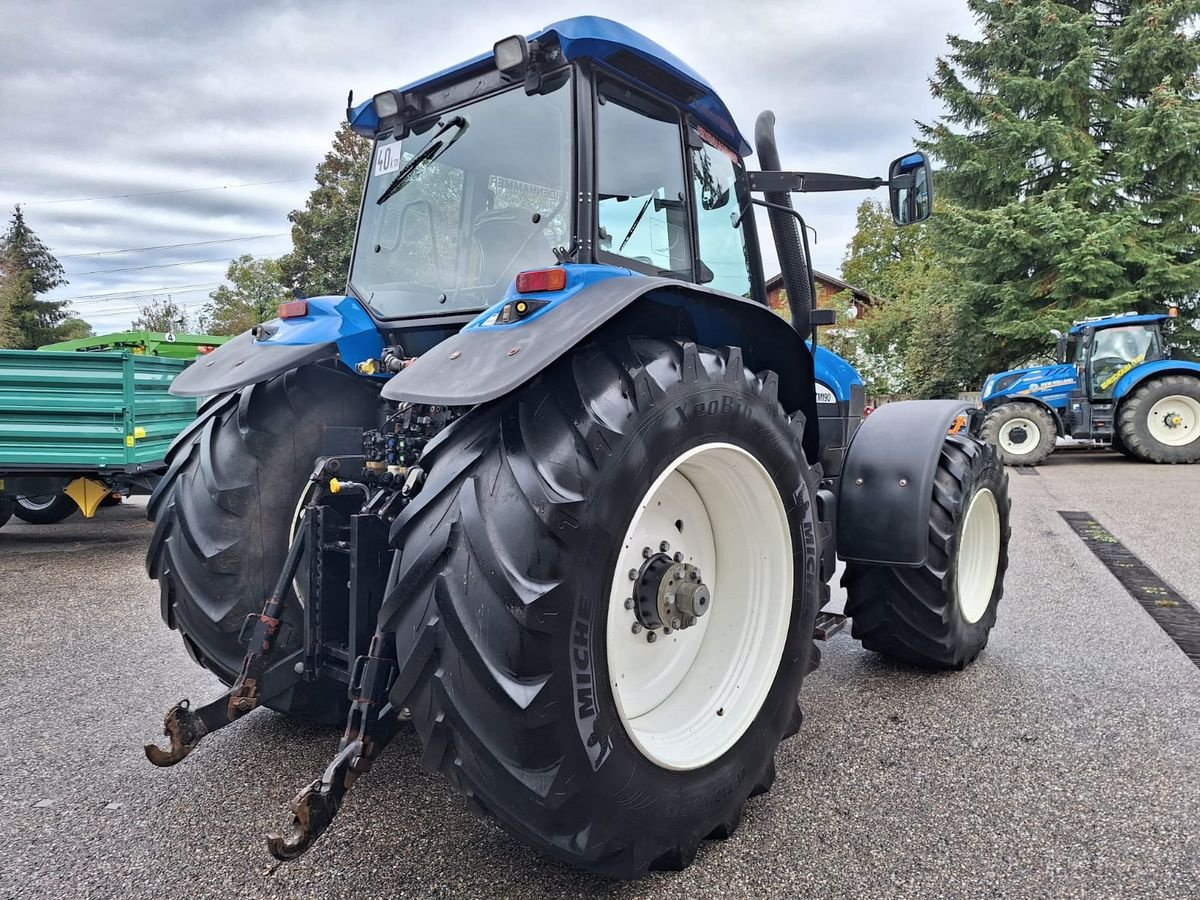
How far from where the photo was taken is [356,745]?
5.85 feet

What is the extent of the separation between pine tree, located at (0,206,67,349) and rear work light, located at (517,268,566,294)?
40961mm

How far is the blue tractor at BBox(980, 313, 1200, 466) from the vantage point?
13.0 meters

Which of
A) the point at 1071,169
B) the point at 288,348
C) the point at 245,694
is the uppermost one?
the point at 1071,169

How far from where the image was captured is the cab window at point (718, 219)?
114 inches

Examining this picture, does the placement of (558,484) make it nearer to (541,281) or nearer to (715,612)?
(541,281)

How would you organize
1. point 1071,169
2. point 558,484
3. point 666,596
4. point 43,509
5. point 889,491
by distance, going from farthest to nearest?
1. point 1071,169
2. point 43,509
3. point 889,491
4. point 666,596
5. point 558,484

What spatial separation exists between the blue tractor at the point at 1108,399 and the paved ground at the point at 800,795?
10377 millimetres

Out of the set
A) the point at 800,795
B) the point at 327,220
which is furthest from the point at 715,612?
the point at 327,220

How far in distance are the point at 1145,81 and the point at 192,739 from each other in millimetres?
23903

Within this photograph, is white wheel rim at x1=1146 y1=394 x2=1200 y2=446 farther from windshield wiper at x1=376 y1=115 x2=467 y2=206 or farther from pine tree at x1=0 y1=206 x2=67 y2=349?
pine tree at x1=0 y1=206 x2=67 y2=349

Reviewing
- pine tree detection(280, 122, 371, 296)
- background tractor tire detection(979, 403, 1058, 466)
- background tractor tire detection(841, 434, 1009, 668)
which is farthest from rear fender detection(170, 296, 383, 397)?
pine tree detection(280, 122, 371, 296)

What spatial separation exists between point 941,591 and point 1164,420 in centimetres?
1269

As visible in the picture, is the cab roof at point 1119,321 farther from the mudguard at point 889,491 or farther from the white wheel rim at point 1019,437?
the mudguard at point 889,491

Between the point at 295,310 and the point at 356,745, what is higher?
the point at 295,310
